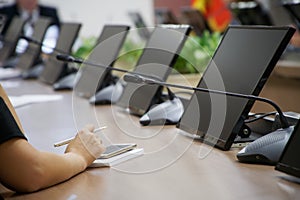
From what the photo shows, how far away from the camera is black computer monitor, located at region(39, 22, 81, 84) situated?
8.75 feet

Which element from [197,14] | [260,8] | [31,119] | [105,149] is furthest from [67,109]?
[197,14]

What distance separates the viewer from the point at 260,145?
1.14 m

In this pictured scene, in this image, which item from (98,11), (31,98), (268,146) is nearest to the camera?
(268,146)

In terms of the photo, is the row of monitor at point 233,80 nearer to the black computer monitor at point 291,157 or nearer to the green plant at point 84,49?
the black computer monitor at point 291,157

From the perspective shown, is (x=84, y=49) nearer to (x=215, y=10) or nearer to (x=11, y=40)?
(x=11, y=40)

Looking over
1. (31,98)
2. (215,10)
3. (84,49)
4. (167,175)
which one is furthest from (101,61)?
(215,10)

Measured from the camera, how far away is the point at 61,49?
2715 mm

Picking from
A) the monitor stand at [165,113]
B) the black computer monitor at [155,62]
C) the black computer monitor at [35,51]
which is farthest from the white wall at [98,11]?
the monitor stand at [165,113]

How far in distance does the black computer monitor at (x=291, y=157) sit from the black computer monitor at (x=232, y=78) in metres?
0.22

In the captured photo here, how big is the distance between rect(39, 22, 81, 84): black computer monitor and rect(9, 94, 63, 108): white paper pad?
1.12ft

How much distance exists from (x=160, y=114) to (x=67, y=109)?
0.51m

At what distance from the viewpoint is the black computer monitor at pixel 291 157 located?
3.29 feet

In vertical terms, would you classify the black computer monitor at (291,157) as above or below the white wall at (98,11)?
below

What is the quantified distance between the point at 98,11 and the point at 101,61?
5481 millimetres
